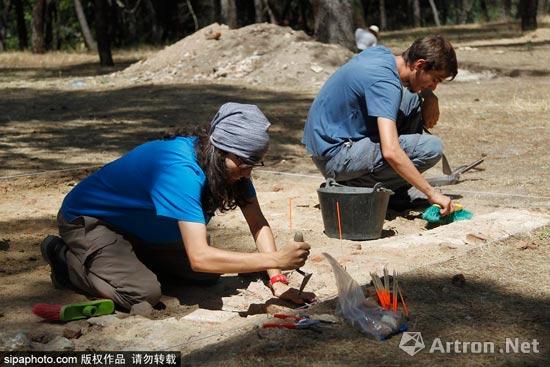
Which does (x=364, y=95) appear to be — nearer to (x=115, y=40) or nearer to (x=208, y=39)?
(x=208, y=39)

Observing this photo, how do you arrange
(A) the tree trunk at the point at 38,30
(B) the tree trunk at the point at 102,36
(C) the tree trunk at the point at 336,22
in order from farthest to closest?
1. (A) the tree trunk at the point at 38,30
2. (B) the tree trunk at the point at 102,36
3. (C) the tree trunk at the point at 336,22

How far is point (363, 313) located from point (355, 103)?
227 cm

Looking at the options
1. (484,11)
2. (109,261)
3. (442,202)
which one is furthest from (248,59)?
(484,11)

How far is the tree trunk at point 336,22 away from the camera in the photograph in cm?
1614

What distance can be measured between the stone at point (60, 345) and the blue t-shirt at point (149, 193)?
637 mm

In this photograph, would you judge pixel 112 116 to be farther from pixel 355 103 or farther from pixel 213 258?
pixel 213 258

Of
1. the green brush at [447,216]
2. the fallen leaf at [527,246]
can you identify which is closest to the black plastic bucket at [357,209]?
the green brush at [447,216]

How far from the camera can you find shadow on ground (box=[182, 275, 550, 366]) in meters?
3.39

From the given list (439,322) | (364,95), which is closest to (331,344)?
(439,322)

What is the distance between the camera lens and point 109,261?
439cm

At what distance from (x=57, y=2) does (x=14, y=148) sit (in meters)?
32.2

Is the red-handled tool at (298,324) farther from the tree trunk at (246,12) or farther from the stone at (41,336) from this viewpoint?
the tree trunk at (246,12)

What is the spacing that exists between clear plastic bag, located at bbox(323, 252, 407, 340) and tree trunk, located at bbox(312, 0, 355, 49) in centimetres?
→ 1265

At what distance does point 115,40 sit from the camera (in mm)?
36938
